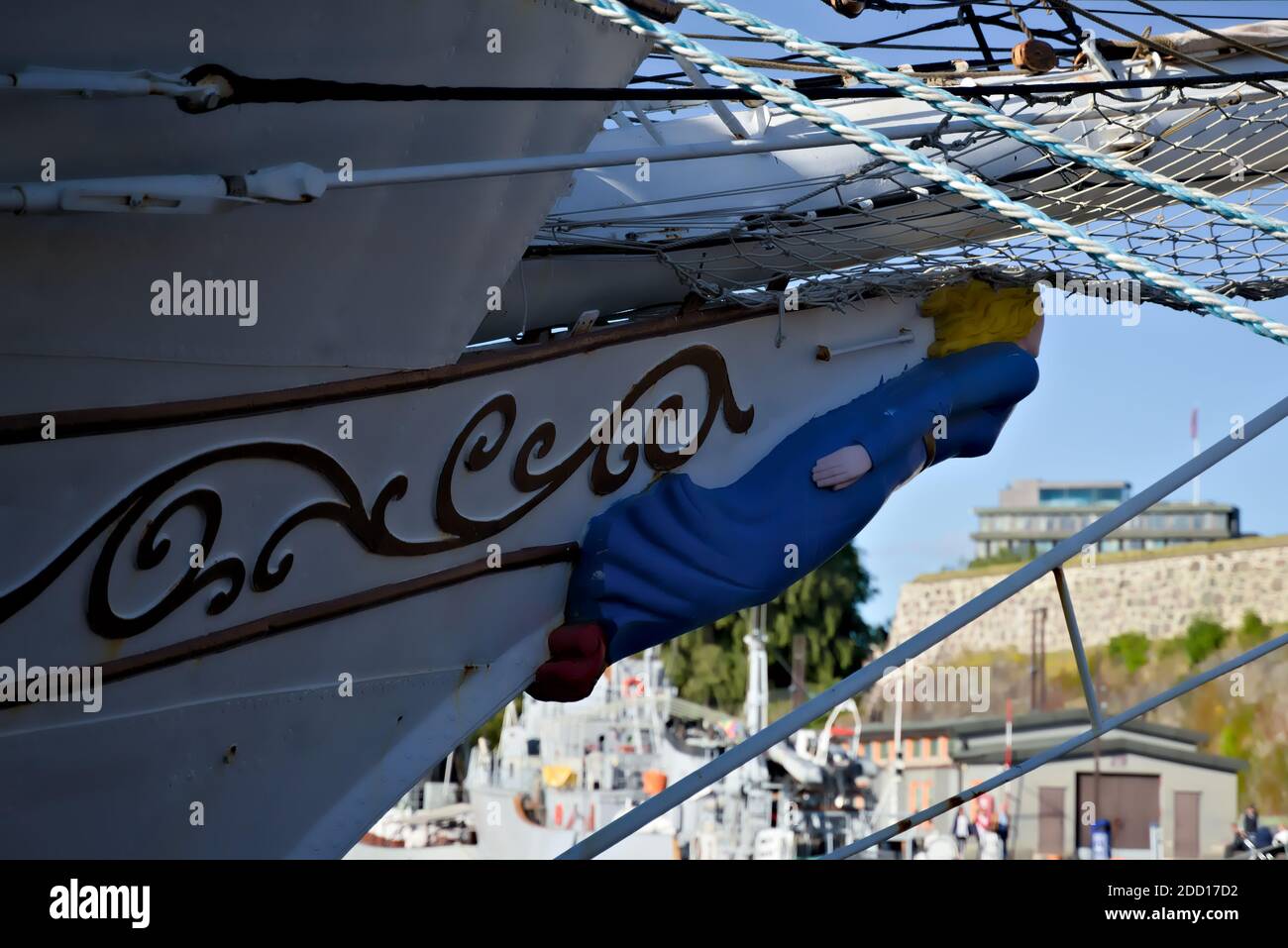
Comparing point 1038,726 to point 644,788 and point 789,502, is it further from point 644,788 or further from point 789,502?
point 789,502

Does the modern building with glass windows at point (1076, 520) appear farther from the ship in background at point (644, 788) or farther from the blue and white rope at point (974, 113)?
the blue and white rope at point (974, 113)

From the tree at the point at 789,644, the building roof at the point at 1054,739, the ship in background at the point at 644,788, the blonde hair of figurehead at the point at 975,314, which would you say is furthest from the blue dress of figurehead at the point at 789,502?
the tree at the point at 789,644

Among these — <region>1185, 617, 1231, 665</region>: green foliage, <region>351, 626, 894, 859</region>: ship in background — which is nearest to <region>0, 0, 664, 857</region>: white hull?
<region>351, 626, 894, 859</region>: ship in background

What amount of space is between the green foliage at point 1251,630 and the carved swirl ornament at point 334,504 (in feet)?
89.6

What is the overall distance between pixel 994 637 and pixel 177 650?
3104 centimetres

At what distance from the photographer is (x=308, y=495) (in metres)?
3.44

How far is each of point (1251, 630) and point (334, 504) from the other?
1124 inches

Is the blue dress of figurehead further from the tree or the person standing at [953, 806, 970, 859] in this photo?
the tree

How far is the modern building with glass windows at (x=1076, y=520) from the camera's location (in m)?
49.5

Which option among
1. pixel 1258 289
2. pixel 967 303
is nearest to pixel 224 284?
pixel 967 303

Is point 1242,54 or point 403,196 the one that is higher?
point 1242,54

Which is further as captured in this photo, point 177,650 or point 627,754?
point 627,754

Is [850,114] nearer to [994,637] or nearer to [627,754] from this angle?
[627,754]

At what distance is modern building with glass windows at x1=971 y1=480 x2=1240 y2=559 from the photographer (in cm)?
4950
